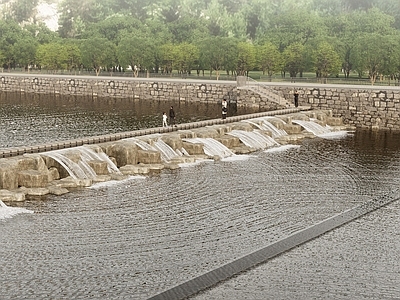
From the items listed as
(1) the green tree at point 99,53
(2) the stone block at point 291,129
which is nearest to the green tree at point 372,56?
(2) the stone block at point 291,129

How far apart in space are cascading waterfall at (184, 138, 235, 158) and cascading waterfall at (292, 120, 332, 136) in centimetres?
1450

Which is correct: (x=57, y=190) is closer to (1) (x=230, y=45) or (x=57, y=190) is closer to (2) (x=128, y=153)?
(2) (x=128, y=153)

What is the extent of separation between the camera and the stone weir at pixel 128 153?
37750 mm

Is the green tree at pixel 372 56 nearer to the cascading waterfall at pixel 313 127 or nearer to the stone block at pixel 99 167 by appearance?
the cascading waterfall at pixel 313 127

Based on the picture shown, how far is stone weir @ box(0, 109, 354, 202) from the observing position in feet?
124

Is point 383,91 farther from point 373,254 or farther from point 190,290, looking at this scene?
point 190,290

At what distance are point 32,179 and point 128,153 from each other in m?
8.30

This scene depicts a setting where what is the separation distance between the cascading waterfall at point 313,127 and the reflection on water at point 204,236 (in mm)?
18110

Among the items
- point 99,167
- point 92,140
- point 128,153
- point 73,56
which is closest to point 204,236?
point 99,167

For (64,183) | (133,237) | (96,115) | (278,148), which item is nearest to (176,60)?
(96,115)

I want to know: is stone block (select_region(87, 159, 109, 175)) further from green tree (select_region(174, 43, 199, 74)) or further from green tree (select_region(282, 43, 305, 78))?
green tree (select_region(174, 43, 199, 74))

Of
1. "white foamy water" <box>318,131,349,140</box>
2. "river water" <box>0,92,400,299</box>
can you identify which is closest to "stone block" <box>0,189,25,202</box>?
"river water" <box>0,92,400,299</box>

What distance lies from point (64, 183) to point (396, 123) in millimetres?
40884

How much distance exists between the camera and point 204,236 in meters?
29.7
